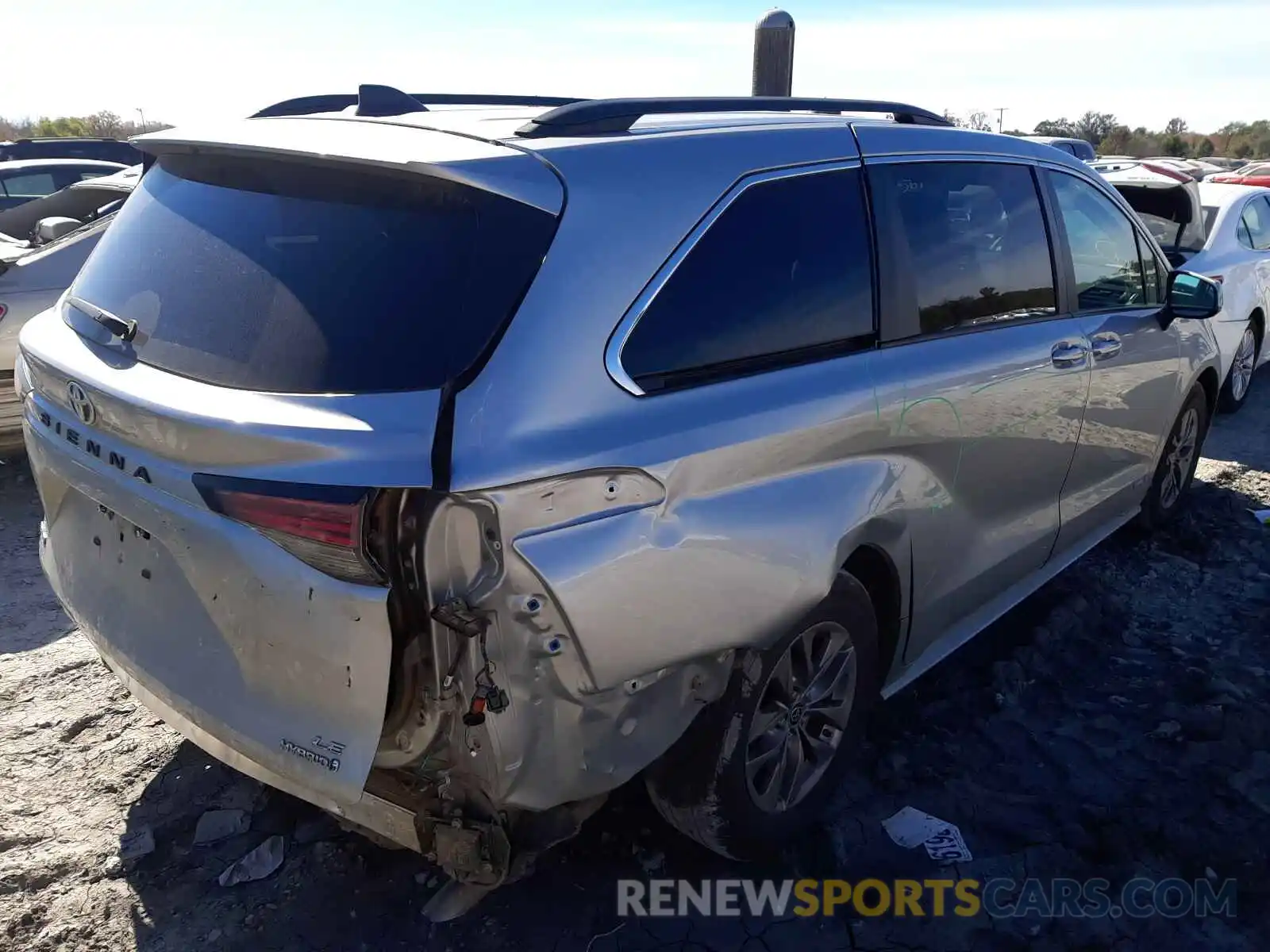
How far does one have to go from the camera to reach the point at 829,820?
3.00 meters

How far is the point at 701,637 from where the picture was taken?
7.20ft

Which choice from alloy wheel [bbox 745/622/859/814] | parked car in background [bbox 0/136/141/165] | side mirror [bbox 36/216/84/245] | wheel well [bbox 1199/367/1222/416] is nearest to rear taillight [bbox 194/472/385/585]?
alloy wheel [bbox 745/622/859/814]

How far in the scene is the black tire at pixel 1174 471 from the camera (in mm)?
4906

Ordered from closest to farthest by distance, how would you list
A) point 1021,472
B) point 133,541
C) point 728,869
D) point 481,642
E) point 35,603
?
point 481,642 < point 133,541 < point 728,869 < point 1021,472 < point 35,603

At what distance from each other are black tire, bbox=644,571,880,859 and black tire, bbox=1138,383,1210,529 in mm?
2738

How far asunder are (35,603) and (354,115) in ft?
9.67

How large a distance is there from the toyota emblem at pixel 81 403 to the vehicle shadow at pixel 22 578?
2.11 meters

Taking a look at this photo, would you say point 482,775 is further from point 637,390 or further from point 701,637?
point 637,390

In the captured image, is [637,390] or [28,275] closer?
[637,390]

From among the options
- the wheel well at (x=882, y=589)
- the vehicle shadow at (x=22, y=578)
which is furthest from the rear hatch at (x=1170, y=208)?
the vehicle shadow at (x=22, y=578)

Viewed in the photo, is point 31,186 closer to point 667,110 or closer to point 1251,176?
point 667,110

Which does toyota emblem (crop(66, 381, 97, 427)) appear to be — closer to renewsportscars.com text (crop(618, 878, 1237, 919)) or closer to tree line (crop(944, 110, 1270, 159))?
renewsportscars.com text (crop(618, 878, 1237, 919))

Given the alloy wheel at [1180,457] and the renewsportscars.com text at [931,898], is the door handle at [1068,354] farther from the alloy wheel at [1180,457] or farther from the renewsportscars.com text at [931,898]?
the renewsportscars.com text at [931,898]

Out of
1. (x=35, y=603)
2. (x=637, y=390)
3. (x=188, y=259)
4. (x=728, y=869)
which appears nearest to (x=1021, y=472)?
(x=728, y=869)
